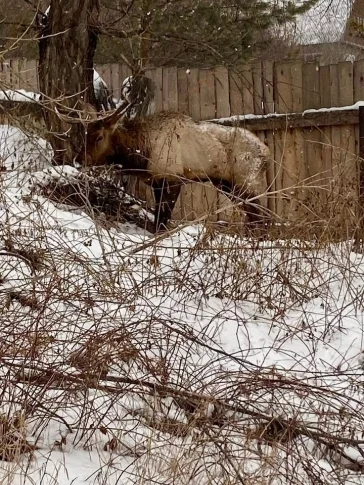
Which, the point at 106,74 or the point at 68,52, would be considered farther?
the point at 106,74

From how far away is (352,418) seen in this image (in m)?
3.47

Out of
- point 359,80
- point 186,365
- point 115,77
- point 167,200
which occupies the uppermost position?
point 115,77

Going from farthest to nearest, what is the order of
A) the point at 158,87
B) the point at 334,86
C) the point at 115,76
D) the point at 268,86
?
1. the point at 115,76
2. the point at 158,87
3. the point at 268,86
4. the point at 334,86

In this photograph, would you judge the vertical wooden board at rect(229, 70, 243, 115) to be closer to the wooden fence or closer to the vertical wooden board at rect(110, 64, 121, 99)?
the wooden fence

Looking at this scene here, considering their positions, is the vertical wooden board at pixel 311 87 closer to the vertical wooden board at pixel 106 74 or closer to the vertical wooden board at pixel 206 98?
the vertical wooden board at pixel 206 98

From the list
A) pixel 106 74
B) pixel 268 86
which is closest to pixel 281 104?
pixel 268 86

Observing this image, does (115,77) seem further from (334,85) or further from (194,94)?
(334,85)

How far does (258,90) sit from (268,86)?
0.15 meters

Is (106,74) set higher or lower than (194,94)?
higher

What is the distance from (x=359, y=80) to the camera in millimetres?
8852

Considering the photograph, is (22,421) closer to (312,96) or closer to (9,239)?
(9,239)

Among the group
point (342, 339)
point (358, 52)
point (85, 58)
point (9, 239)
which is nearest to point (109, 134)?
point (85, 58)

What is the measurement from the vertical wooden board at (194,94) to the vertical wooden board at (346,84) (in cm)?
208

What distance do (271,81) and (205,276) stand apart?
5012 mm
